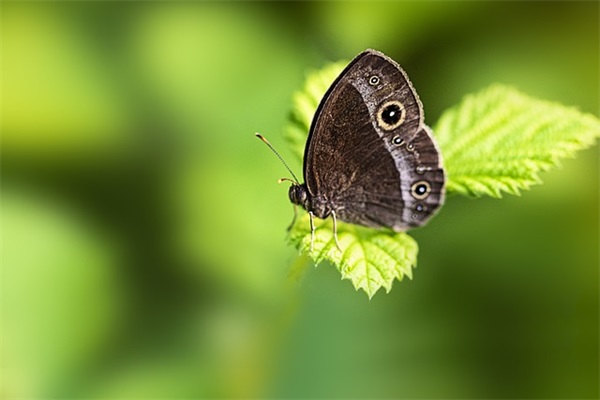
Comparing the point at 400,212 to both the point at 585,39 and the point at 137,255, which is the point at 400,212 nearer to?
the point at 137,255

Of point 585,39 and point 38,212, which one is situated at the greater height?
point 585,39

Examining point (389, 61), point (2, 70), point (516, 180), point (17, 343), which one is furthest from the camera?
point (2, 70)

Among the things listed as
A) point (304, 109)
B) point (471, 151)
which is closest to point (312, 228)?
point (304, 109)

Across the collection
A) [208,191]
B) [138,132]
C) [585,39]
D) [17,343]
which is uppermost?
[585,39]

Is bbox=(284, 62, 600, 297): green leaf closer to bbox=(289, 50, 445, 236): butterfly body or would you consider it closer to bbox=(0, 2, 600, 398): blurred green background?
bbox=(289, 50, 445, 236): butterfly body

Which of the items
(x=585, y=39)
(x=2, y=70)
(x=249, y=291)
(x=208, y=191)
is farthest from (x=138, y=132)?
(x=585, y=39)

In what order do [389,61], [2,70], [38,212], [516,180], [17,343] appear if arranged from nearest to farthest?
[389,61]
[516,180]
[17,343]
[38,212]
[2,70]

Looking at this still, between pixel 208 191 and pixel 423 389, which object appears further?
pixel 208 191

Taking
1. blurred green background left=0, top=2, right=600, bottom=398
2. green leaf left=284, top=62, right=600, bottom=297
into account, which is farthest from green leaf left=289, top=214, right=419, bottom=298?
blurred green background left=0, top=2, right=600, bottom=398

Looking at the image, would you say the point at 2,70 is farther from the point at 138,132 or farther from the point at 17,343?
the point at 17,343

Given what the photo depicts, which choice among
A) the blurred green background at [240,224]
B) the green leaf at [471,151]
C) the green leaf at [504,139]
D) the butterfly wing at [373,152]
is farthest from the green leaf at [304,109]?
the blurred green background at [240,224]
